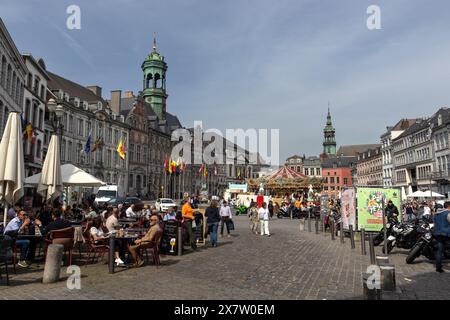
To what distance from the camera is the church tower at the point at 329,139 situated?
124 m

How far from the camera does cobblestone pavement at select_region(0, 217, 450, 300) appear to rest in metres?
6.66

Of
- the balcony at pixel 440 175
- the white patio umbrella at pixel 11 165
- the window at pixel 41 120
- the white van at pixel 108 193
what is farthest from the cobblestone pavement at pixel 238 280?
the balcony at pixel 440 175

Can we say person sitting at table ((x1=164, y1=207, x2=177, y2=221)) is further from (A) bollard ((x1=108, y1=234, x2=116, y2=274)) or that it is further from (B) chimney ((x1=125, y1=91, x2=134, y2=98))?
(B) chimney ((x1=125, y1=91, x2=134, y2=98))

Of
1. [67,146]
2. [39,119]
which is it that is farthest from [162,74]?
[39,119]

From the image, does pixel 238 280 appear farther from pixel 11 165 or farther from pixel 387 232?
pixel 387 232

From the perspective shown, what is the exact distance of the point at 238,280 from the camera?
308 inches

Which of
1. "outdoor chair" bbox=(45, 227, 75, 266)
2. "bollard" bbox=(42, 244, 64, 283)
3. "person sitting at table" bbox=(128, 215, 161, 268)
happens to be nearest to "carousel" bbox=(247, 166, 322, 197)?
"person sitting at table" bbox=(128, 215, 161, 268)

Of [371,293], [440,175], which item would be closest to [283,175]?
[440,175]

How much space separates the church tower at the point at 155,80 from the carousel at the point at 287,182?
41.2 m

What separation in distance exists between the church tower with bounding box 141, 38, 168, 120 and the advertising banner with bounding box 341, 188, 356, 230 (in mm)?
60455

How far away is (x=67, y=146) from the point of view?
4759 centimetres

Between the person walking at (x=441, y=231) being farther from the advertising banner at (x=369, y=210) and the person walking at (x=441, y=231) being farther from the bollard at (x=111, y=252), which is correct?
the bollard at (x=111, y=252)

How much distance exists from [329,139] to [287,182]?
313ft

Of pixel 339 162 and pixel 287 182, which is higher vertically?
pixel 339 162
